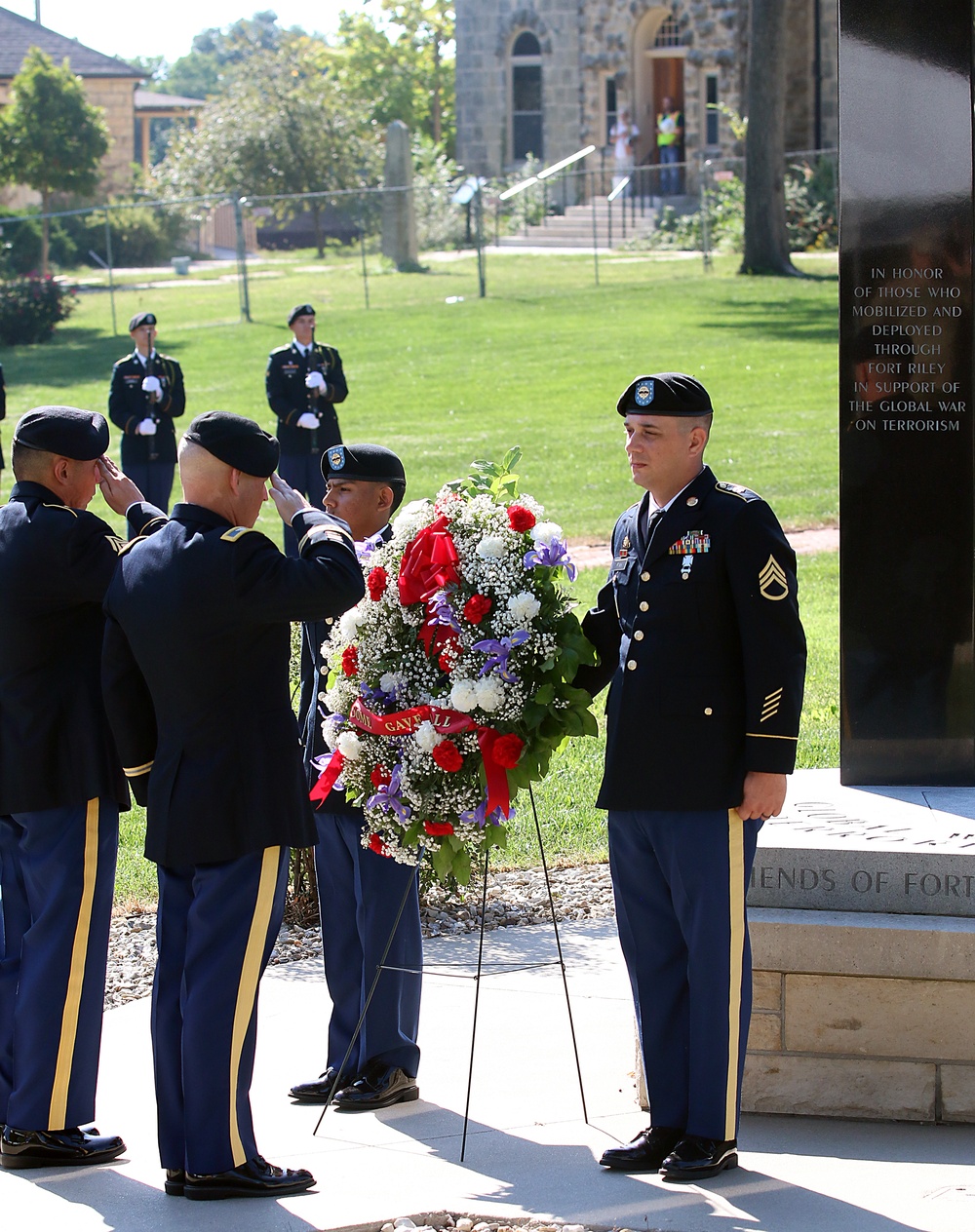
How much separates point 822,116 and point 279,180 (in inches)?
575

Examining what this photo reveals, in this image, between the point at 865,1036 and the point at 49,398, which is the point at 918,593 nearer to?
the point at 865,1036

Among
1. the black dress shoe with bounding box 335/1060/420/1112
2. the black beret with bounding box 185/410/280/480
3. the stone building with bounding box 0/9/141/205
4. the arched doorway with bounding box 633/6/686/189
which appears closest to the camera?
the black beret with bounding box 185/410/280/480

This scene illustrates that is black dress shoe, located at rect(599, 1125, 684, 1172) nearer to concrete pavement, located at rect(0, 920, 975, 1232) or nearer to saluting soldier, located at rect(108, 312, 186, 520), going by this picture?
concrete pavement, located at rect(0, 920, 975, 1232)

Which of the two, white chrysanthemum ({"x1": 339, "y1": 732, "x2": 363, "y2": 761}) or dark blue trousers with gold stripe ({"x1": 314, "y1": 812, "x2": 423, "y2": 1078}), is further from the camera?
dark blue trousers with gold stripe ({"x1": 314, "y1": 812, "x2": 423, "y2": 1078})

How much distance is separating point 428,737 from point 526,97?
38013 mm

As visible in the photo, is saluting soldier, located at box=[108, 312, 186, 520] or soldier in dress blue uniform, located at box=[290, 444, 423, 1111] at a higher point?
saluting soldier, located at box=[108, 312, 186, 520]

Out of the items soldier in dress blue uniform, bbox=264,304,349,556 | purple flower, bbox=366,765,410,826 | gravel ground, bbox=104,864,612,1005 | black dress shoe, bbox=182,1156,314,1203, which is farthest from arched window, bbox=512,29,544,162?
black dress shoe, bbox=182,1156,314,1203

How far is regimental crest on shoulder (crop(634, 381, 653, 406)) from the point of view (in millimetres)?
4227

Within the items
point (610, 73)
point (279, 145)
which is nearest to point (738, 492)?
point (610, 73)

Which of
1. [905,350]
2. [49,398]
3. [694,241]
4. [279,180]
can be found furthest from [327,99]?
[905,350]

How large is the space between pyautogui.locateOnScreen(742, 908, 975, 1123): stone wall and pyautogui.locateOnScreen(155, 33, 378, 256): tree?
37.2 meters

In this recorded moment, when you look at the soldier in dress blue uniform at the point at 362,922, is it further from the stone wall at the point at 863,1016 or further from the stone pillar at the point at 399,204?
the stone pillar at the point at 399,204

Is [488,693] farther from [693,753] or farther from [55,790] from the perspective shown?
[55,790]

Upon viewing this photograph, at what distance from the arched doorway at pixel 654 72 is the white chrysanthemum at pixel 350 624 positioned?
33.6 meters
